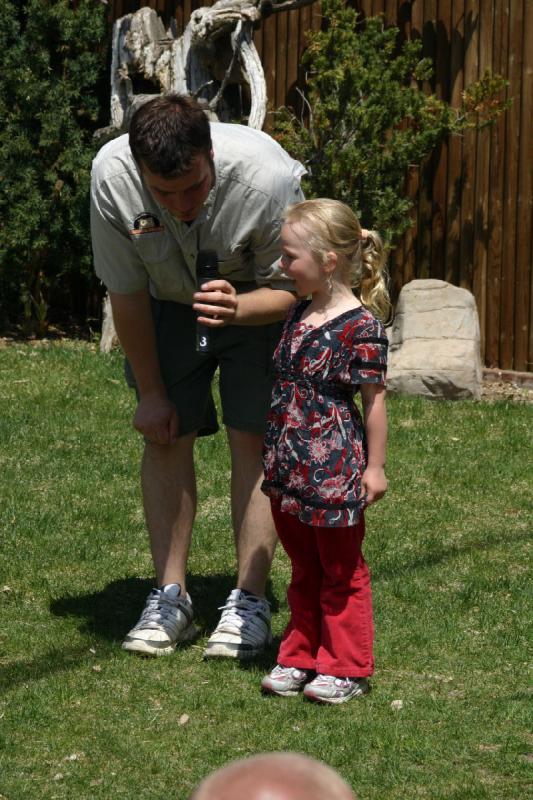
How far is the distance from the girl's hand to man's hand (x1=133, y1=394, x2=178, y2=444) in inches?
30.8

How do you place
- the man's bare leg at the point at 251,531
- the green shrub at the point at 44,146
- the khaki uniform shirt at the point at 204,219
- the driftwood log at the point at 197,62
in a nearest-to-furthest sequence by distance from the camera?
the khaki uniform shirt at the point at 204,219
the man's bare leg at the point at 251,531
the driftwood log at the point at 197,62
the green shrub at the point at 44,146

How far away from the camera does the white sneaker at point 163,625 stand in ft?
12.4

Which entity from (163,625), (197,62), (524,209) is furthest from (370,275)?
(197,62)

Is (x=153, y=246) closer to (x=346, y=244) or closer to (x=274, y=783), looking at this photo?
(x=346, y=244)

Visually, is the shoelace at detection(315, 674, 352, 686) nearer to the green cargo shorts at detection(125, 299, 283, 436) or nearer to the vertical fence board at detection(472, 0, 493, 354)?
the green cargo shorts at detection(125, 299, 283, 436)

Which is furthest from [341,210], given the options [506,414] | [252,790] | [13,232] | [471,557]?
[13,232]

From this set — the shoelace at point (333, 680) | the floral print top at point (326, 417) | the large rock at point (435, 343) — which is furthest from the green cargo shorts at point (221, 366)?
the large rock at point (435, 343)

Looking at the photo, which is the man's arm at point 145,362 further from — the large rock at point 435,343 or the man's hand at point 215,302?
the large rock at point 435,343

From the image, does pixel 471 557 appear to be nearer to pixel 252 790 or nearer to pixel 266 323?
pixel 266 323

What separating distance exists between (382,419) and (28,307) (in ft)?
22.9

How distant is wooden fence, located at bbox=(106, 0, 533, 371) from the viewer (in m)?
8.04

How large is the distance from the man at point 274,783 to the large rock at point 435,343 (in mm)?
6895

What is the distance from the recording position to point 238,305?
3.50m

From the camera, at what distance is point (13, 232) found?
956 centimetres
